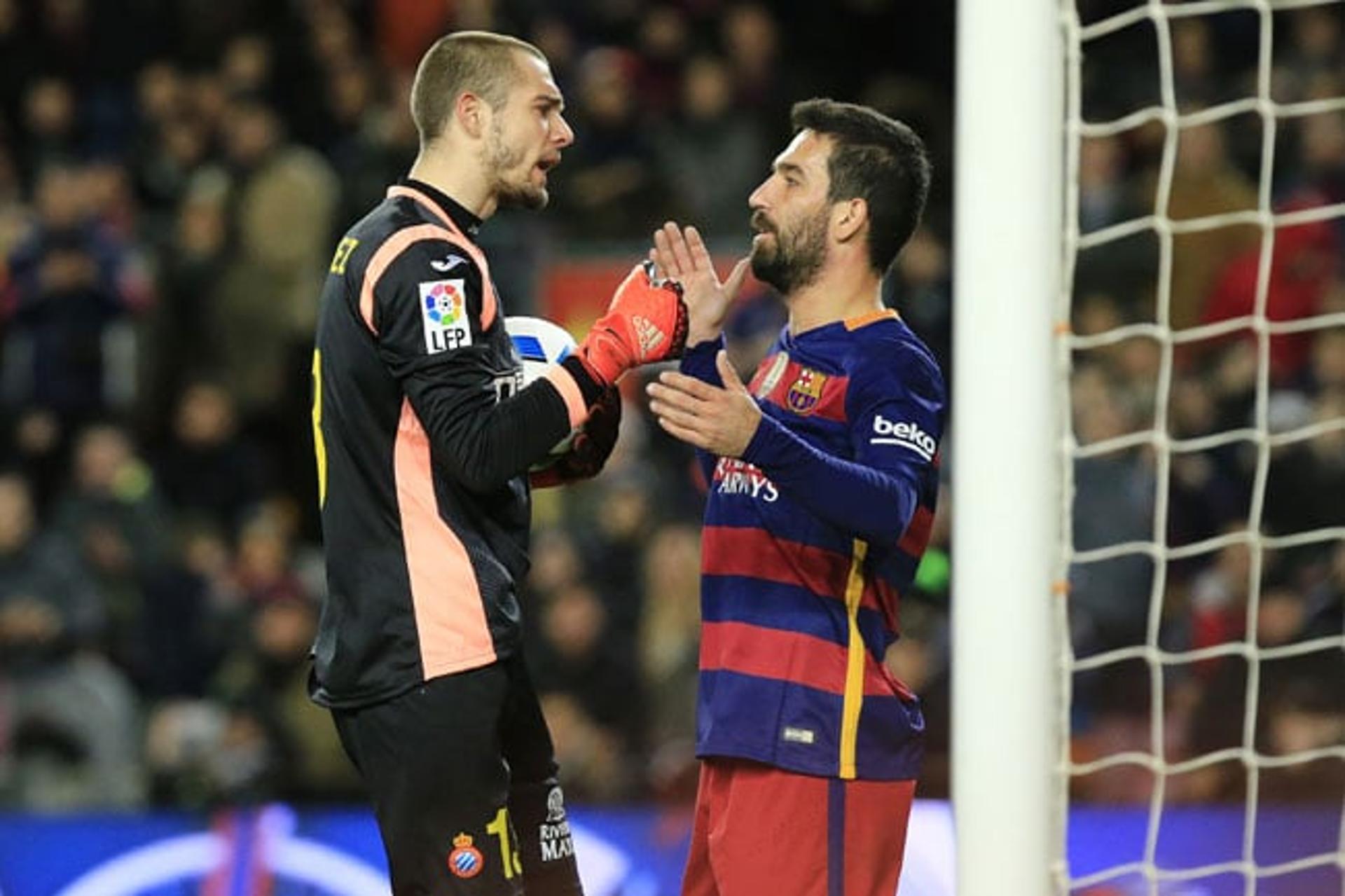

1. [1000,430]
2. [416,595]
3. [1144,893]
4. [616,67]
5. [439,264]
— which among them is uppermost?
[616,67]

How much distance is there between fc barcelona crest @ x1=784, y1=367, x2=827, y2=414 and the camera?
3807mm

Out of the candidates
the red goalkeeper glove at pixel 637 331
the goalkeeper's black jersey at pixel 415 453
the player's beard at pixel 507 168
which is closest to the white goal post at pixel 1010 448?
the red goalkeeper glove at pixel 637 331

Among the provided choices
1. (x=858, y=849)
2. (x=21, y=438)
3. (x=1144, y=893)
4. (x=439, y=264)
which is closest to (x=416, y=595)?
(x=439, y=264)

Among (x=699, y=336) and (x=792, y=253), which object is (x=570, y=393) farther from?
(x=792, y=253)

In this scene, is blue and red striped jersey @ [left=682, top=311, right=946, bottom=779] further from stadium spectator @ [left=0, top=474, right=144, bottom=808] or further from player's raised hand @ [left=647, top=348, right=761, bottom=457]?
stadium spectator @ [left=0, top=474, right=144, bottom=808]

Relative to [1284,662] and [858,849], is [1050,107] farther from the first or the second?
[1284,662]

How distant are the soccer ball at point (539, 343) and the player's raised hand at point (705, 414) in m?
0.47

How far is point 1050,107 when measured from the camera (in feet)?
10.6

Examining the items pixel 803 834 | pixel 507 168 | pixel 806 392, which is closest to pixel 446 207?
pixel 507 168

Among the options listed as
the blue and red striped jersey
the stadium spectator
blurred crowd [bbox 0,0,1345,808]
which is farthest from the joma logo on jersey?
the stadium spectator

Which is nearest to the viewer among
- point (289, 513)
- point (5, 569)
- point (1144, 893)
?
point (1144, 893)

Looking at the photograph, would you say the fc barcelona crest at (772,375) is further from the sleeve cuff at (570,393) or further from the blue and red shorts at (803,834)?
the blue and red shorts at (803,834)

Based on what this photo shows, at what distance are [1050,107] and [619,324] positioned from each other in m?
0.82

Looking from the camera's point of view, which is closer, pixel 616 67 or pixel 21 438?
pixel 21 438
